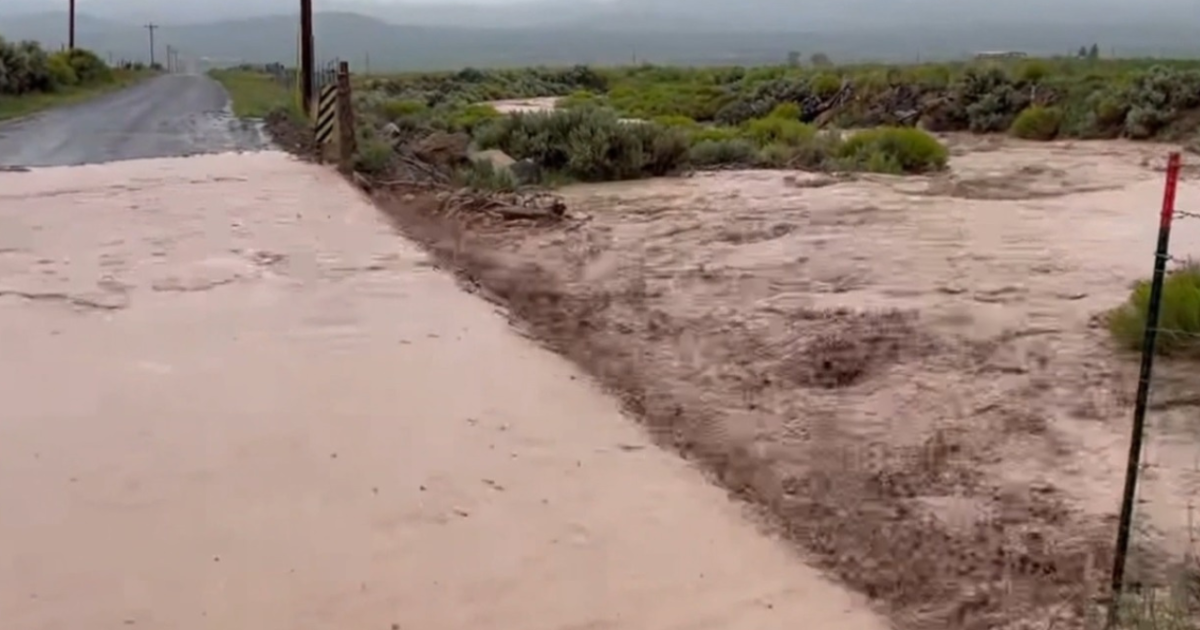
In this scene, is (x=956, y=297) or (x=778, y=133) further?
(x=778, y=133)

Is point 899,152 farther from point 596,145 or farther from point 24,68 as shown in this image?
point 24,68

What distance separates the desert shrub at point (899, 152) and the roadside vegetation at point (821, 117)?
32 millimetres

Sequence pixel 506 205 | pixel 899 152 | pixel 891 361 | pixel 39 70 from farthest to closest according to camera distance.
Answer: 1. pixel 39 70
2. pixel 899 152
3. pixel 506 205
4. pixel 891 361

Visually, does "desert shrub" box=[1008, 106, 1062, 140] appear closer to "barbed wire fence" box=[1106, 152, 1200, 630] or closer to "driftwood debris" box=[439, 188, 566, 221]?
"driftwood debris" box=[439, 188, 566, 221]

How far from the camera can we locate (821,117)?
4584 centimetres

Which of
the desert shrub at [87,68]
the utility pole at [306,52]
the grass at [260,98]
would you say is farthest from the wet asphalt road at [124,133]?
the desert shrub at [87,68]

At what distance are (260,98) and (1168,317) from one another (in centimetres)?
3739

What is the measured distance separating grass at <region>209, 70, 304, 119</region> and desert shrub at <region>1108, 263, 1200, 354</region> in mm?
25289

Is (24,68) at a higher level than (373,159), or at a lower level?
higher

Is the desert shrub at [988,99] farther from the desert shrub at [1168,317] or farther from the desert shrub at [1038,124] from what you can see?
the desert shrub at [1168,317]

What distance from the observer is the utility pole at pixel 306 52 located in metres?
33.2

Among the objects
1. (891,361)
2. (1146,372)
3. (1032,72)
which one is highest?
(1032,72)

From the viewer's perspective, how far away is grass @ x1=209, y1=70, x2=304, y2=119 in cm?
3585

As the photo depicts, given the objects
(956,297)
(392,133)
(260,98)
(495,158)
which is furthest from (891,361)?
(260,98)
